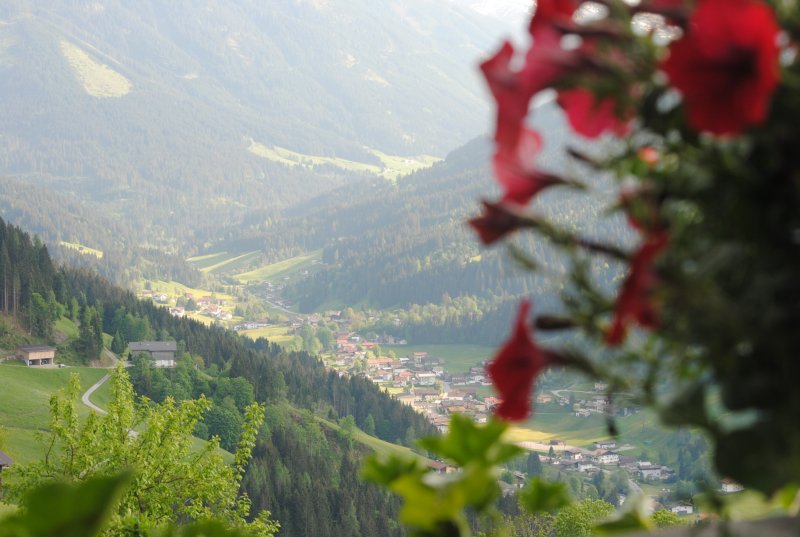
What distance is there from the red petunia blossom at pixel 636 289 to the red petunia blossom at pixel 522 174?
172 millimetres

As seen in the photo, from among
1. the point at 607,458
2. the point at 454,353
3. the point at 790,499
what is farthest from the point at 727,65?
the point at 454,353

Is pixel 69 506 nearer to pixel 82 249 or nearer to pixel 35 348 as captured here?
pixel 35 348

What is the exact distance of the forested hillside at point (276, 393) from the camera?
65.9 meters

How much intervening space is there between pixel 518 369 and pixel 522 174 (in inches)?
8.9

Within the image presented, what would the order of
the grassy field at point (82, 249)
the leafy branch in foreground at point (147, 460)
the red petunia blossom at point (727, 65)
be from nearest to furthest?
the red petunia blossom at point (727, 65)
the leafy branch in foreground at point (147, 460)
the grassy field at point (82, 249)

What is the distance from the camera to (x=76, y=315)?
96562 millimetres

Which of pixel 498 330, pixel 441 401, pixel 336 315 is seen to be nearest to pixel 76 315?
pixel 441 401

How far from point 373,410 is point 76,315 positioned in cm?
3463

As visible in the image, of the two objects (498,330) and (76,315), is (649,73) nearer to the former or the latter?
(76,315)

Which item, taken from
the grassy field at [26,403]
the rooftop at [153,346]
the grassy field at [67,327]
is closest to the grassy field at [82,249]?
the grassy field at [67,327]

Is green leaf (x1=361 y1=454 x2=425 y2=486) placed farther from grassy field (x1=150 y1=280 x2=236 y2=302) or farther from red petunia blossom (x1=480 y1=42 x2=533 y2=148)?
grassy field (x1=150 y1=280 x2=236 y2=302)

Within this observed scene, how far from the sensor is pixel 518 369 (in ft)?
3.32

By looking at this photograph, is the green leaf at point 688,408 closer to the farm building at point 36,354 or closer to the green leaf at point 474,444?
the green leaf at point 474,444

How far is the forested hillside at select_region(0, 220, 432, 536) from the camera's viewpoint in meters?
65.9
